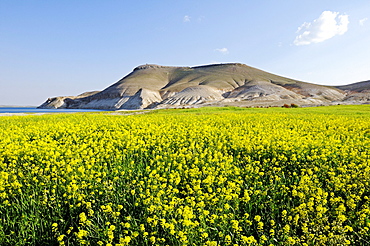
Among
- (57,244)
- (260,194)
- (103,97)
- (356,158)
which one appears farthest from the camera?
(103,97)

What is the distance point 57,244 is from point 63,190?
56.6 inches

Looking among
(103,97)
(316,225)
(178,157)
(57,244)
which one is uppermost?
(103,97)

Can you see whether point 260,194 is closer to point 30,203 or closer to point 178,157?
point 178,157

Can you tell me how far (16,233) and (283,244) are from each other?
426cm

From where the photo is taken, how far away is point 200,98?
130 metres

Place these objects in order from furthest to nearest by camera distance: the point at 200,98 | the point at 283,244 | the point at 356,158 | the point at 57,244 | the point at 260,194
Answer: the point at 200,98 → the point at 356,158 → the point at 260,194 → the point at 57,244 → the point at 283,244

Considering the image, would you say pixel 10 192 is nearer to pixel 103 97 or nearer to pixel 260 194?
pixel 260 194

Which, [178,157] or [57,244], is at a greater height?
[178,157]

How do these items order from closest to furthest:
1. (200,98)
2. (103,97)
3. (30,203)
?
(30,203) < (200,98) < (103,97)

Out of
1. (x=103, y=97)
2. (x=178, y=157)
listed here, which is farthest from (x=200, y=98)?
(x=178, y=157)

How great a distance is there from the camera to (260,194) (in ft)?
16.3

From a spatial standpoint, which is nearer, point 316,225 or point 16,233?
point 316,225

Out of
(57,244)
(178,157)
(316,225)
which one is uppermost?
(178,157)

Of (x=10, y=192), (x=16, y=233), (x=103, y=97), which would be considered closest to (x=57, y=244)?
(x=16, y=233)
